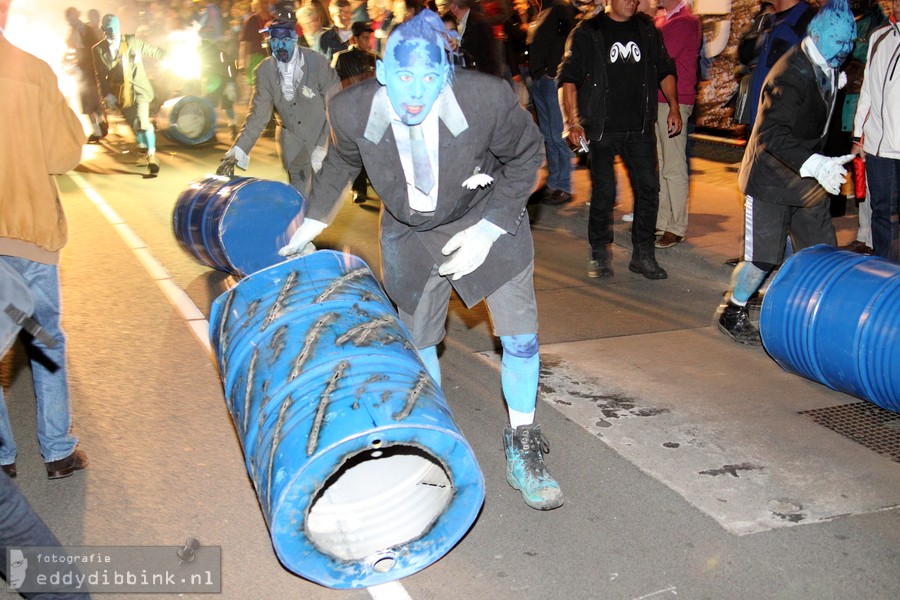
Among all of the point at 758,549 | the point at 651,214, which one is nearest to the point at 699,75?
the point at 651,214

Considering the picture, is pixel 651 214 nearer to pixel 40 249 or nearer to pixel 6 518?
pixel 40 249

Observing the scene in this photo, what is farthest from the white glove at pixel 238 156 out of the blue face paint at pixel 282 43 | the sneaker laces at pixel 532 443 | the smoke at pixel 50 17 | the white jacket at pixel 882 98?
the smoke at pixel 50 17

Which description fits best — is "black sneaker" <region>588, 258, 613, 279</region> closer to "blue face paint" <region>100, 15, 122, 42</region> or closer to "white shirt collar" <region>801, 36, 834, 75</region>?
"white shirt collar" <region>801, 36, 834, 75</region>

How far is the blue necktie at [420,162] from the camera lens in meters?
3.30

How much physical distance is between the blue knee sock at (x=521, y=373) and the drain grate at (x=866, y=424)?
169 cm

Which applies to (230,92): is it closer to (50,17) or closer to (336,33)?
(336,33)

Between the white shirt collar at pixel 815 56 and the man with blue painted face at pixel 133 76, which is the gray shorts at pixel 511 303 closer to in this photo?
the white shirt collar at pixel 815 56

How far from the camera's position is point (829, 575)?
10.5 feet

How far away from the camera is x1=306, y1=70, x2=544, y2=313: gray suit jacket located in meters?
3.33

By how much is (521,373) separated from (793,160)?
2287mm

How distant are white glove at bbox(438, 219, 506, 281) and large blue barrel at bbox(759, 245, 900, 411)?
212 centimetres

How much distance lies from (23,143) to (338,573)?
2078 mm

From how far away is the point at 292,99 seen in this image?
6.66 m

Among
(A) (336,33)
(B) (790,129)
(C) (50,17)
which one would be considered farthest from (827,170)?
(C) (50,17)
